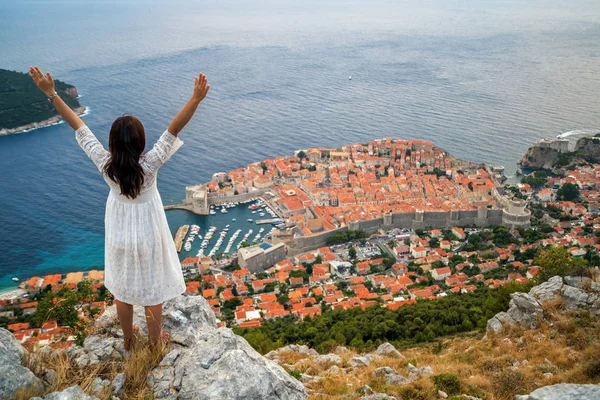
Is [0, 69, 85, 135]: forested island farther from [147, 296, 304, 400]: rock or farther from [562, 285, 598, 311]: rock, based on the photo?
[147, 296, 304, 400]: rock

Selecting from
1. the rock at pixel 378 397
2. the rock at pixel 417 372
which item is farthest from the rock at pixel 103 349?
the rock at pixel 417 372

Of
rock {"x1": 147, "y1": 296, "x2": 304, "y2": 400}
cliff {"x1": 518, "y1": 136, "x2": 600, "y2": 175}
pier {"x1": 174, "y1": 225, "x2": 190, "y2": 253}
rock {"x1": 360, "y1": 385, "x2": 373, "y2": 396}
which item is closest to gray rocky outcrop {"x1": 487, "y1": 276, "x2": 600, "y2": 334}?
rock {"x1": 360, "y1": 385, "x2": 373, "y2": 396}

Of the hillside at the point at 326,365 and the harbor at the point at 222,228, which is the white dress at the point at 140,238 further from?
the harbor at the point at 222,228

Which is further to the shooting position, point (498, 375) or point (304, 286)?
point (304, 286)

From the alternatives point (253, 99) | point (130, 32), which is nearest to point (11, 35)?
point (130, 32)

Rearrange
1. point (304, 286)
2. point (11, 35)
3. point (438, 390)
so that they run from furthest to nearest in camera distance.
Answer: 1. point (11, 35)
2. point (304, 286)
3. point (438, 390)

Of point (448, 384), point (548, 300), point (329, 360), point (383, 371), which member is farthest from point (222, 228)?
point (448, 384)

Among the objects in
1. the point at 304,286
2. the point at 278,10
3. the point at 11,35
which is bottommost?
the point at 304,286

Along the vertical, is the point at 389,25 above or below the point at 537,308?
above

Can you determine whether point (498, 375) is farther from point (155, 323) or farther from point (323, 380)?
point (155, 323)
